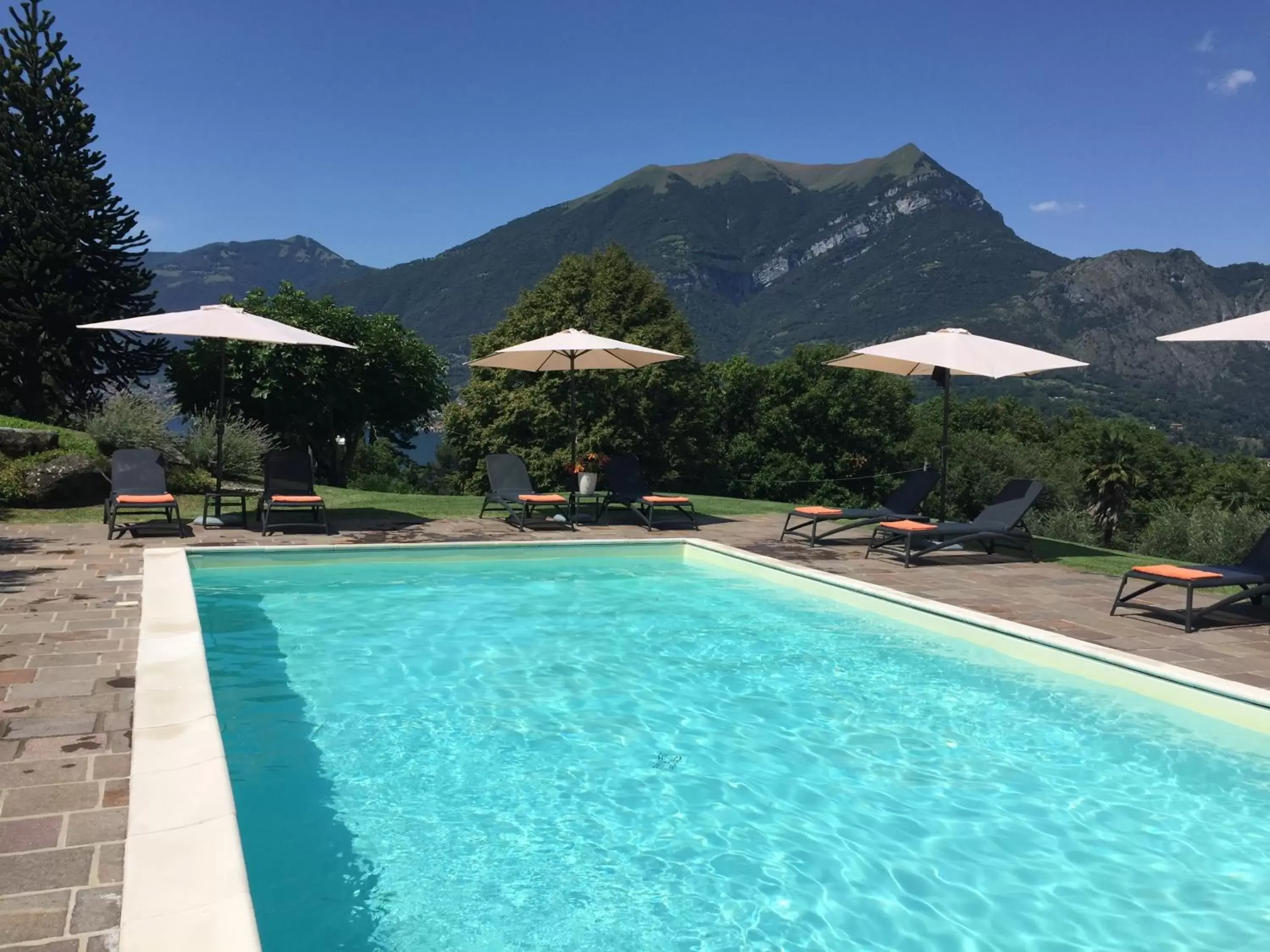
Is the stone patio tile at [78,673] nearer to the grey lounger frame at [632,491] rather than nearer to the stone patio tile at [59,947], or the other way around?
the stone patio tile at [59,947]

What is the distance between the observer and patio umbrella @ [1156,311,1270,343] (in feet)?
23.1

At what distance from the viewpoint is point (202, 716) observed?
3.75 m

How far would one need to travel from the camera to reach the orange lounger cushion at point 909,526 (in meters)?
9.30

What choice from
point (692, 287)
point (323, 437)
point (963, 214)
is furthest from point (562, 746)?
point (963, 214)

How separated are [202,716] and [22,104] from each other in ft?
62.5

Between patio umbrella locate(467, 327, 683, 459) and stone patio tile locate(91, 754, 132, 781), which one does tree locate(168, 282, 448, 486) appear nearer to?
patio umbrella locate(467, 327, 683, 459)

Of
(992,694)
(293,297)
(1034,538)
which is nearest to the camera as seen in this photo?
(992,694)

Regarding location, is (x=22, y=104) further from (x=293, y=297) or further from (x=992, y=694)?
(x=992, y=694)

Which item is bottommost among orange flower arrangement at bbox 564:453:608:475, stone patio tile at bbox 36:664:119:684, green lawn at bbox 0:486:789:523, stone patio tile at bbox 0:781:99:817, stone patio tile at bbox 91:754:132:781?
stone patio tile at bbox 0:781:99:817

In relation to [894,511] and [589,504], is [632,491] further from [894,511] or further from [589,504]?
[894,511]

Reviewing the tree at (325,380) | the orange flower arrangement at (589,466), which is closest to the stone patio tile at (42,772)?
the orange flower arrangement at (589,466)

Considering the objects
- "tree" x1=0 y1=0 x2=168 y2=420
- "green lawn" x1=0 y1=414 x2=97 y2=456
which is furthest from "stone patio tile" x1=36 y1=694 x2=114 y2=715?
"tree" x1=0 y1=0 x2=168 y2=420

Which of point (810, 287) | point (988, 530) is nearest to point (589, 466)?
point (988, 530)

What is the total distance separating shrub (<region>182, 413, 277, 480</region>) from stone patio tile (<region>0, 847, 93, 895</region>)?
41.4ft
